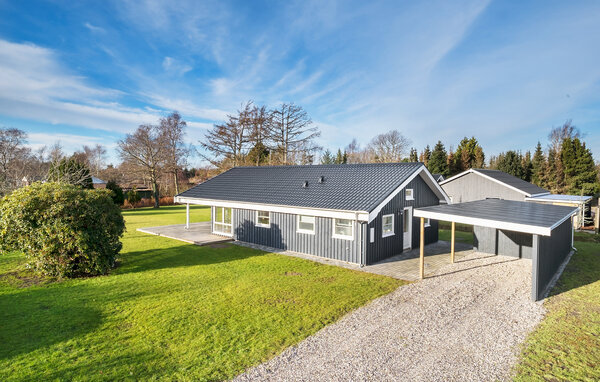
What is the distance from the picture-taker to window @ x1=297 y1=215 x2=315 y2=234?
40.3 ft

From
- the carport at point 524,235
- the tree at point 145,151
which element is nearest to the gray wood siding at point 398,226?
the carport at point 524,235

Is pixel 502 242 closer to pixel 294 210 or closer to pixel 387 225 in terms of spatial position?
pixel 387 225

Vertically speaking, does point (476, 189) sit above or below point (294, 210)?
above

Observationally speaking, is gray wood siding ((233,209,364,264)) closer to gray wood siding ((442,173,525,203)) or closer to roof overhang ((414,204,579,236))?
roof overhang ((414,204,579,236))

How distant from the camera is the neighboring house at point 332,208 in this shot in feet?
36.4

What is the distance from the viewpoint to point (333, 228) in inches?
457

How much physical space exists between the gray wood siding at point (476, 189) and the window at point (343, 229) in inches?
715

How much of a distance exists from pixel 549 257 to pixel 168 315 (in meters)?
10.6

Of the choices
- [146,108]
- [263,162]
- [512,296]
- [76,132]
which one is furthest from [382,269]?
[76,132]

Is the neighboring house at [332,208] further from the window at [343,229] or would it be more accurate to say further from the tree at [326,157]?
the tree at [326,157]

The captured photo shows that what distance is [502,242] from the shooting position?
12664mm

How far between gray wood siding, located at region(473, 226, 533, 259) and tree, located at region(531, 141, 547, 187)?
37526mm

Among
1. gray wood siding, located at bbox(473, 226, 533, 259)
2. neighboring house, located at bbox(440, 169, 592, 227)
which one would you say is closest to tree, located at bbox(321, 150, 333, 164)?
neighboring house, located at bbox(440, 169, 592, 227)

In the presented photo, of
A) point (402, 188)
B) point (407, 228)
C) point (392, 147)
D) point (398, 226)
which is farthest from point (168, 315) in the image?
point (392, 147)
